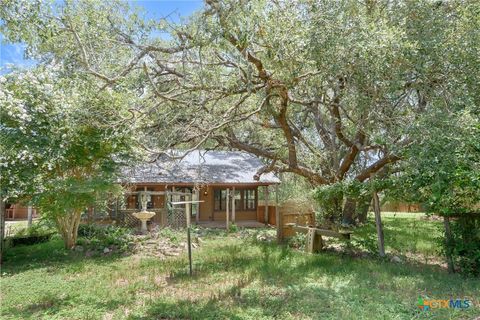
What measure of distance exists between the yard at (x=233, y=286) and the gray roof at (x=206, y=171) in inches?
325

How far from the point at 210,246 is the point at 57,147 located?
19.3 feet

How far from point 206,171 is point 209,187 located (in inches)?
42.7

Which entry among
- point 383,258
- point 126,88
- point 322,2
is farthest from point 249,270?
point 322,2

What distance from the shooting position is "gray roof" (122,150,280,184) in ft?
64.5

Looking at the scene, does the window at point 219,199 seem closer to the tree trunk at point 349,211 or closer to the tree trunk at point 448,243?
the tree trunk at point 349,211

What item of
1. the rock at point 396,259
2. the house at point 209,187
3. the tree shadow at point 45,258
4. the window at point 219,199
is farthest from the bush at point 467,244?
the window at point 219,199

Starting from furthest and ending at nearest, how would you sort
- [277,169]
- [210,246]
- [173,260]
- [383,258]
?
[277,169], [210,246], [173,260], [383,258]

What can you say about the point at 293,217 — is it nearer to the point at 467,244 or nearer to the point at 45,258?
the point at 467,244

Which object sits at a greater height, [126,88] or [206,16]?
[206,16]

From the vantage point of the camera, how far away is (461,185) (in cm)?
716

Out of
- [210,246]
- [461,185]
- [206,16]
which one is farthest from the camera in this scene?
[210,246]

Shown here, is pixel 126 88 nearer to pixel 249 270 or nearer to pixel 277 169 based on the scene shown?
pixel 249 270

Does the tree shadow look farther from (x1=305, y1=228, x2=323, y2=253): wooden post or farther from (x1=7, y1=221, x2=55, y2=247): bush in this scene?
(x1=305, y1=228, x2=323, y2=253): wooden post

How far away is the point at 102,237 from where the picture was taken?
14.1 meters
